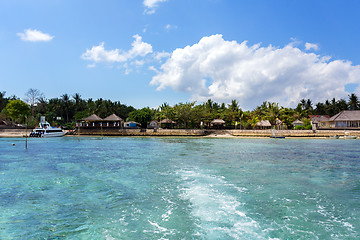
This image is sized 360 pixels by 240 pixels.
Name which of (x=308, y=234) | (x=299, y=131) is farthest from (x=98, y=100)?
(x=308, y=234)

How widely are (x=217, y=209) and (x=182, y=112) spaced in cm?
5737

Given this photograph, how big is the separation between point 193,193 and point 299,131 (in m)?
56.2

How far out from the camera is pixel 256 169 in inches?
688

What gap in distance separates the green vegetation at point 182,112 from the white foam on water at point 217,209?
53.3 meters

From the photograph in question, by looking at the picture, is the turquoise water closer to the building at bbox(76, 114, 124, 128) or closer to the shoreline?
the shoreline

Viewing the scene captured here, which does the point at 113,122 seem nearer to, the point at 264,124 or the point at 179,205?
the point at 264,124

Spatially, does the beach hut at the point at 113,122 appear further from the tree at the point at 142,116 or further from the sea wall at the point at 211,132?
the tree at the point at 142,116

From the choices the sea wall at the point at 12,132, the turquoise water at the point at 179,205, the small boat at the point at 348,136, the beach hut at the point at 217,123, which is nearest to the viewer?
the turquoise water at the point at 179,205

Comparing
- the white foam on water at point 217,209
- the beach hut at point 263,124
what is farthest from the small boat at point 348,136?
the white foam on water at point 217,209

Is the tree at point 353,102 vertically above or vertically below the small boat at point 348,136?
above

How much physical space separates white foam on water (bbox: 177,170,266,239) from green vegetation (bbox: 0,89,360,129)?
53348 mm

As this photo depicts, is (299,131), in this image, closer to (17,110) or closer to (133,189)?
(133,189)

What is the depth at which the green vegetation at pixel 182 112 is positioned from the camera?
69.2m

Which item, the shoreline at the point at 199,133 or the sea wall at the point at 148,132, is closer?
the shoreline at the point at 199,133
